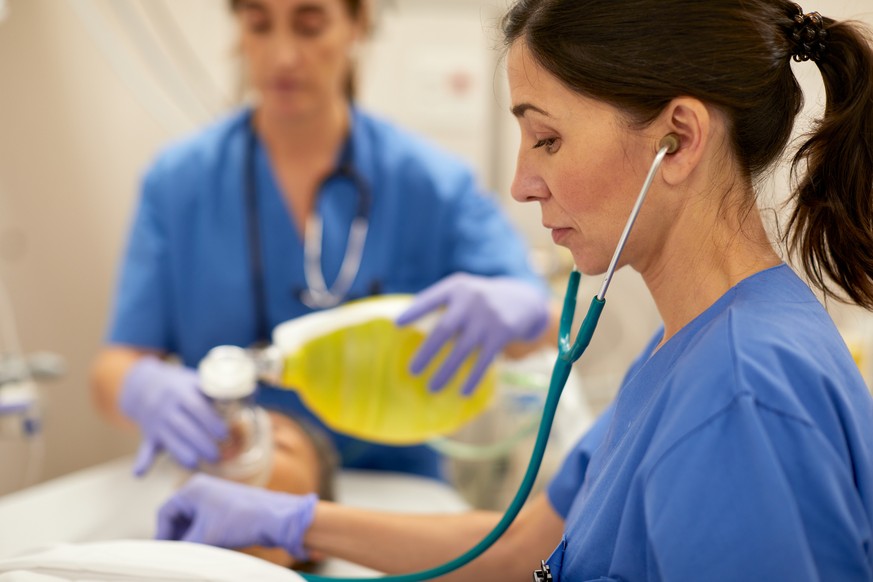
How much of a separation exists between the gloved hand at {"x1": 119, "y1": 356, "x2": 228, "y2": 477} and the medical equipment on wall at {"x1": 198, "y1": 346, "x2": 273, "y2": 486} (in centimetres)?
2

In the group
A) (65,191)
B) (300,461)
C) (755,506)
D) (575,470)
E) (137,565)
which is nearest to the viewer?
(755,506)

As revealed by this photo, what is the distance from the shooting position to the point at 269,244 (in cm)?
168

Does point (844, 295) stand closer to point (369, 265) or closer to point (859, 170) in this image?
point (859, 170)

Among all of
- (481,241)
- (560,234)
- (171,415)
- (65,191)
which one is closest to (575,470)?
(560,234)

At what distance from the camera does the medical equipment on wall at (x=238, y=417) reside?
1210 millimetres

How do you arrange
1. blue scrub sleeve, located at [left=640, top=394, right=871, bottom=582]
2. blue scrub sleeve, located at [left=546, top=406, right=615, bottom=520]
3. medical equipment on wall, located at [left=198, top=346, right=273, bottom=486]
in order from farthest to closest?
1. medical equipment on wall, located at [left=198, top=346, right=273, bottom=486]
2. blue scrub sleeve, located at [left=546, top=406, right=615, bottom=520]
3. blue scrub sleeve, located at [left=640, top=394, right=871, bottom=582]

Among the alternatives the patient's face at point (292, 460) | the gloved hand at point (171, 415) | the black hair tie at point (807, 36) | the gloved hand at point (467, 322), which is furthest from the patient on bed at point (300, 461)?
the black hair tie at point (807, 36)

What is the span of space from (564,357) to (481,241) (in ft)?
2.97

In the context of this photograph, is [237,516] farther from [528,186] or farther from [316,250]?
[316,250]

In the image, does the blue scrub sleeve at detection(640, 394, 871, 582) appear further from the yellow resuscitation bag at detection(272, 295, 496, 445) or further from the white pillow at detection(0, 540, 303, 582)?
the yellow resuscitation bag at detection(272, 295, 496, 445)

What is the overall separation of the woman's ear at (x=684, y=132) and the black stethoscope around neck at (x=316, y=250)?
0.98 m

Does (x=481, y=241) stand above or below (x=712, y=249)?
below

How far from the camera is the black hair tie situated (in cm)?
77

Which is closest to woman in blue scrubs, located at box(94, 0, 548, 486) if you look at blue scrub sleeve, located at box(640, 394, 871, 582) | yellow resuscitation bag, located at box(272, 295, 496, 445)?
yellow resuscitation bag, located at box(272, 295, 496, 445)
